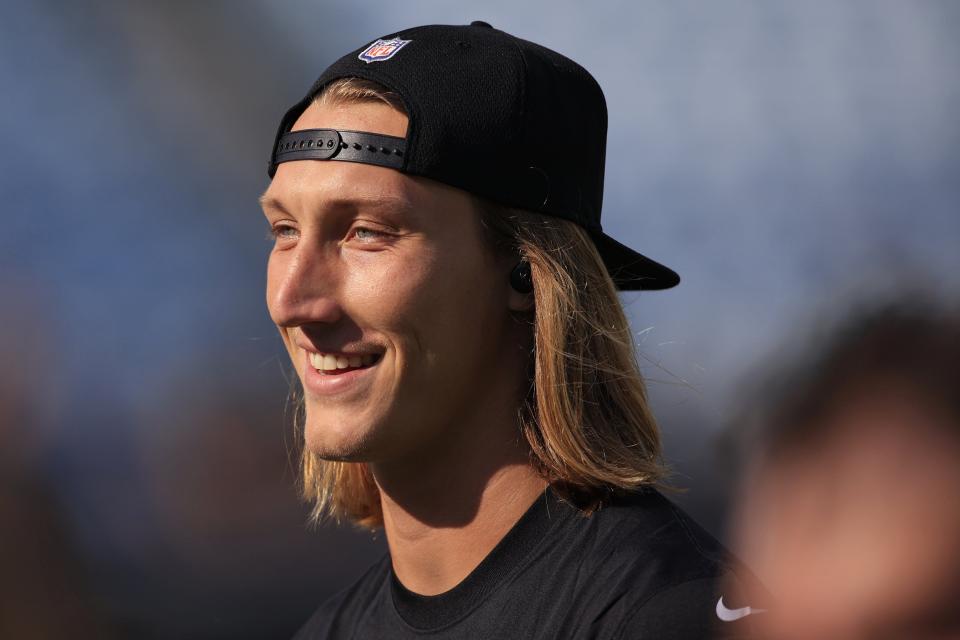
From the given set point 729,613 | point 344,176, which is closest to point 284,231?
point 344,176

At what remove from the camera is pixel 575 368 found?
209 centimetres

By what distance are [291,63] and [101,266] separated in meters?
1.65

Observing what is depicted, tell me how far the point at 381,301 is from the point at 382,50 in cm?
52

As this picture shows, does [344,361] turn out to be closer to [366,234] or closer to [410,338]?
[410,338]

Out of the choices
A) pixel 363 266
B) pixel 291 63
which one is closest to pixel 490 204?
pixel 363 266

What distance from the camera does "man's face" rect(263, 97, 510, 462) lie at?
6.46 ft

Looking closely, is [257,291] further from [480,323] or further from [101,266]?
[480,323]

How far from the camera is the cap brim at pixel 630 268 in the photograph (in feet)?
7.44

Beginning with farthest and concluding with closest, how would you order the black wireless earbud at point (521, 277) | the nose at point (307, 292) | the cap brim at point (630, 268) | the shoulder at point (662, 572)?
the cap brim at point (630, 268) < the black wireless earbud at point (521, 277) < the nose at point (307, 292) < the shoulder at point (662, 572)

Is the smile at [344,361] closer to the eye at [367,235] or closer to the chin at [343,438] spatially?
the chin at [343,438]

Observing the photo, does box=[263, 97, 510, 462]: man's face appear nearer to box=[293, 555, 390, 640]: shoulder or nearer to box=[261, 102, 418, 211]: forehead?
box=[261, 102, 418, 211]: forehead

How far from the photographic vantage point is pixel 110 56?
611cm

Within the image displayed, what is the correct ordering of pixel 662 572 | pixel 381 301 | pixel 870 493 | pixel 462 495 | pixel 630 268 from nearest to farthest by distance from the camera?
pixel 870 493
pixel 662 572
pixel 381 301
pixel 462 495
pixel 630 268

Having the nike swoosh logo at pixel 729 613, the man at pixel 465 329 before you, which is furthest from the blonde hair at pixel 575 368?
the nike swoosh logo at pixel 729 613
